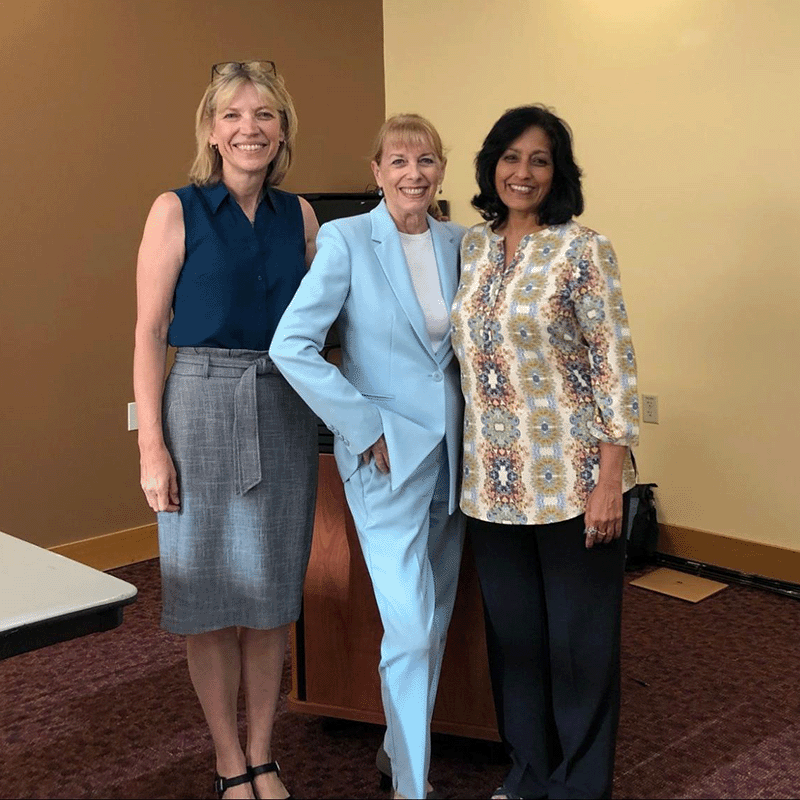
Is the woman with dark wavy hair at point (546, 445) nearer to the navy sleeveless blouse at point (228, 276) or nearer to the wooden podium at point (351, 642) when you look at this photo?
the wooden podium at point (351, 642)

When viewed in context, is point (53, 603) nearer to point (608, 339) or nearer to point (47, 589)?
point (47, 589)

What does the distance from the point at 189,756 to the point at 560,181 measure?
1.61 m

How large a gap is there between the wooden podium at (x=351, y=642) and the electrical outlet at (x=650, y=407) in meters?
1.79

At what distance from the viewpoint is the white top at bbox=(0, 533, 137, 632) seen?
145 cm

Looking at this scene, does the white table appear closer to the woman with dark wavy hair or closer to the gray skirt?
the gray skirt

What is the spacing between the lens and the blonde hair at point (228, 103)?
2.06 meters

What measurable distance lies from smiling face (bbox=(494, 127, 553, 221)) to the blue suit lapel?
0.25 m

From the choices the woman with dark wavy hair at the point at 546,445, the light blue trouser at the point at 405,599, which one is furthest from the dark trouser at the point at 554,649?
the light blue trouser at the point at 405,599

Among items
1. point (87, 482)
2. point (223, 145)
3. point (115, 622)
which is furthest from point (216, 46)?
point (115, 622)

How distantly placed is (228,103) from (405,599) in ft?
3.47

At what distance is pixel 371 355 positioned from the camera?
205 cm

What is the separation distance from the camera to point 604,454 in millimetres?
1959

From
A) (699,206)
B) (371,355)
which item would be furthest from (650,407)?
(371,355)

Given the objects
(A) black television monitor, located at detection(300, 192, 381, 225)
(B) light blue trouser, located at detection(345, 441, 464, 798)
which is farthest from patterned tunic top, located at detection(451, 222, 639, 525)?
(A) black television monitor, located at detection(300, 192, 381, 225)
